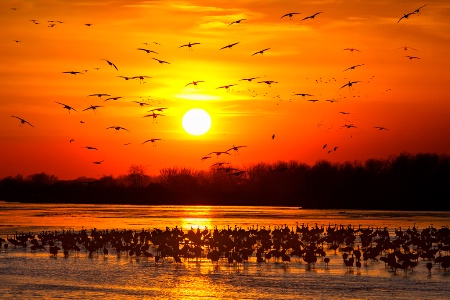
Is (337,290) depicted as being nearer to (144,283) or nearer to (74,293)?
(144,283)

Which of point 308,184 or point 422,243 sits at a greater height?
point 308,184

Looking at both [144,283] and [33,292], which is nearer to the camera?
[33,292]

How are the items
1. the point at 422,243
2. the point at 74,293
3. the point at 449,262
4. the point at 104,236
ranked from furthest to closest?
the point at 104,236 < the point at 422,243 < the point at 449,262 < the point at 74,293

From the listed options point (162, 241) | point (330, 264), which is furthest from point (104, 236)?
point (330, 264)

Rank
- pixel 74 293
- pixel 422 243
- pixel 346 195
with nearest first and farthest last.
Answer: pixel 74 293 < pixel 422 243 < pixel 346 195

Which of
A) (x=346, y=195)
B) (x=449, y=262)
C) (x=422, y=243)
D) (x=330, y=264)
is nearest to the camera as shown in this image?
(x=449, y=262)

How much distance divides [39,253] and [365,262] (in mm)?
18660

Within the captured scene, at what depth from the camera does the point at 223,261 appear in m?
44.4

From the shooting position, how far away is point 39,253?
48906mm

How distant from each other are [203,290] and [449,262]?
40.9ft

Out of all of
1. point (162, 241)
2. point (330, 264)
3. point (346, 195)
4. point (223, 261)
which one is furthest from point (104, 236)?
point (346, 195)

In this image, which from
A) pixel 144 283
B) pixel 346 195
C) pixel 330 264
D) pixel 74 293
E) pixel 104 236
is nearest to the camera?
pixel 74 293

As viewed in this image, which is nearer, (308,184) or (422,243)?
(422,243)

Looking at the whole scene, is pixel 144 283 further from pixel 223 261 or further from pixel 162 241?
pixel 162 241
